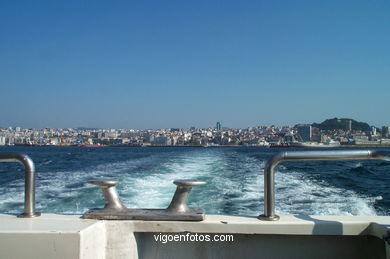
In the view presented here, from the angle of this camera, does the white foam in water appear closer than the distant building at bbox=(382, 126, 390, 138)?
Yes

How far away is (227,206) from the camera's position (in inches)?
269

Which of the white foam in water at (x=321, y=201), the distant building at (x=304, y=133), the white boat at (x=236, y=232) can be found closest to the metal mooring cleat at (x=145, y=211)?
the white boat at (x=236, y=232)

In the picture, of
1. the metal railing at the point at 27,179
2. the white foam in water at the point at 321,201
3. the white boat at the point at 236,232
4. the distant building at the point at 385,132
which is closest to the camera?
the white boat at the point at 236,232

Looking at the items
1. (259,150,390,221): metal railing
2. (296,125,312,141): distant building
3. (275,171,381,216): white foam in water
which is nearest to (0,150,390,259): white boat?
(259,150,390,221): metal railing

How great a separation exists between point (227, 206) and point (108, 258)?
4.97 metres

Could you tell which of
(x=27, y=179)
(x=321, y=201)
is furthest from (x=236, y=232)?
(x=321, y=201)

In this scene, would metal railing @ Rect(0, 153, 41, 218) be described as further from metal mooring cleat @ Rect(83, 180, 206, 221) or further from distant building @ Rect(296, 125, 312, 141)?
distant building @ Rect(296, 125, 312, 141)

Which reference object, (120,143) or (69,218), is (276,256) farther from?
(120,143)

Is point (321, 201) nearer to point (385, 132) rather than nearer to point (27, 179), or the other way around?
point (27, 179)

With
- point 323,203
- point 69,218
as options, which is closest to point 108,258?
point 69,218

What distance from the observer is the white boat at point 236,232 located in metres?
1.99

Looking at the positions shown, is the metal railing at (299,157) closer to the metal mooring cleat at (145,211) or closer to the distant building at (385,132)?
the metal mooring cleat at (145,211)

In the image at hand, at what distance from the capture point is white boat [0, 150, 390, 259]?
199 centimetres

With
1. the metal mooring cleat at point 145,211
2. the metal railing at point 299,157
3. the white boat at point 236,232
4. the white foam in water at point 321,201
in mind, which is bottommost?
the white foam in water at point 321,201
